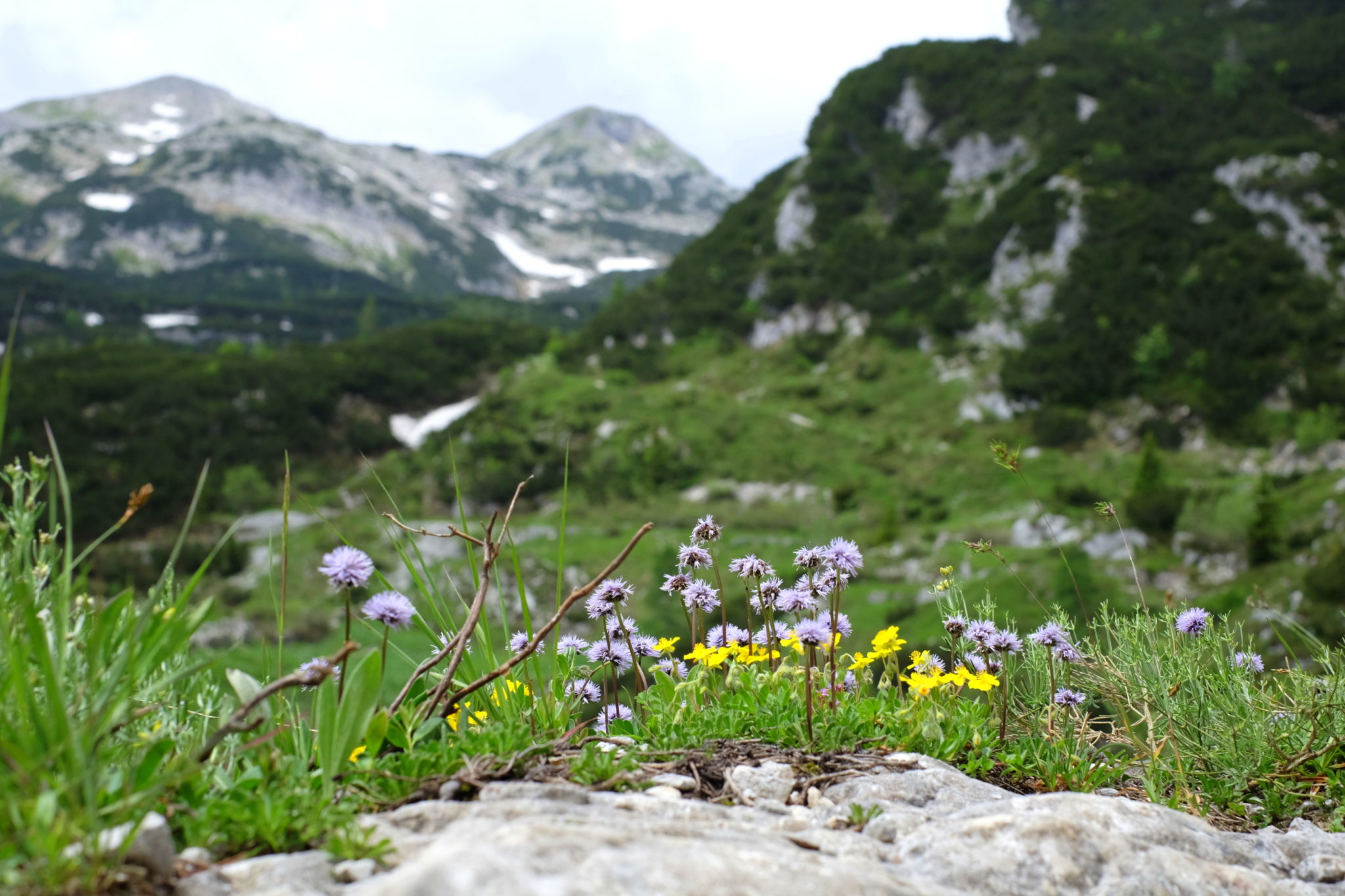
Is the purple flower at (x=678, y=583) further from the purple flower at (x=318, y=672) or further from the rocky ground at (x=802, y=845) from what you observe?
the purple flower at (x=318, y=672)

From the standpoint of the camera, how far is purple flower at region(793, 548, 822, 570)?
2.56 meters

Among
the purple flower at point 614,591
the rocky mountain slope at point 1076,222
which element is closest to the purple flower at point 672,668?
the purple flower at point 614,591

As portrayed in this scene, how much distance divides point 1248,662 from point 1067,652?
812mm

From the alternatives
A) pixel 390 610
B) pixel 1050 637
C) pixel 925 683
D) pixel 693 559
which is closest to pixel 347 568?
pixel 390 610

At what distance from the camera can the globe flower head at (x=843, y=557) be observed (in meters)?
2.40

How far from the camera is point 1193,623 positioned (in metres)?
2.85

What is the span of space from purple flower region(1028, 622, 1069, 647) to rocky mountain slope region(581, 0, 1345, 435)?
142 feet

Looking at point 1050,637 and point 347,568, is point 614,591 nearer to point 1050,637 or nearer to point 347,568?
point 347,568

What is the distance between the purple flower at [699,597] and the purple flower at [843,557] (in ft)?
1.37

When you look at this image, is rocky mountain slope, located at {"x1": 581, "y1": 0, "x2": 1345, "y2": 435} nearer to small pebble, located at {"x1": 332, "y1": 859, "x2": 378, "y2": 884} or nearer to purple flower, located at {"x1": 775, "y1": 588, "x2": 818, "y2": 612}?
purple flower, located at {"x1": 775, "y1": 588, "x2": 818, "y2": 612}

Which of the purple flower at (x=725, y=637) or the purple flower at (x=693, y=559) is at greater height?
the purple flower at (x=693, y=559)

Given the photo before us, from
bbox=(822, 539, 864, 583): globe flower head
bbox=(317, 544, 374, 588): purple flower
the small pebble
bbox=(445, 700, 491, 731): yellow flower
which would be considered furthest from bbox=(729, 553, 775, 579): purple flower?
the small pebble

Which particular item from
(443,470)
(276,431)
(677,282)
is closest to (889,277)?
(677,282)

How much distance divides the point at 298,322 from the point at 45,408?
8228 centimetres
